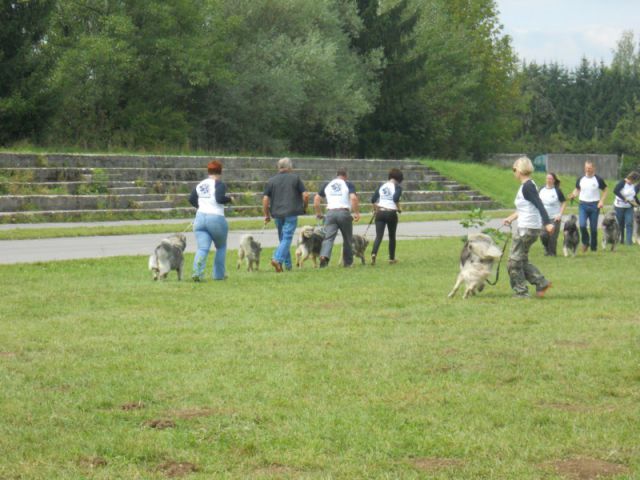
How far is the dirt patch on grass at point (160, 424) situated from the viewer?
697cm

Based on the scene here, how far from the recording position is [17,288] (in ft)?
49.8

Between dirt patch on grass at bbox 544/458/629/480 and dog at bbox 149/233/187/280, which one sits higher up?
dog at bbox 149/233/187/280

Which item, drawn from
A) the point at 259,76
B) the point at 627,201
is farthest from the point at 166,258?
the point at 259,76

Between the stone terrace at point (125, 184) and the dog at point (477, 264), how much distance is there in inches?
740

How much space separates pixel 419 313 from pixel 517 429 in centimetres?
556

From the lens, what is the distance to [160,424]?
7004 millimetres

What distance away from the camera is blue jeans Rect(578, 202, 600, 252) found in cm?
2312

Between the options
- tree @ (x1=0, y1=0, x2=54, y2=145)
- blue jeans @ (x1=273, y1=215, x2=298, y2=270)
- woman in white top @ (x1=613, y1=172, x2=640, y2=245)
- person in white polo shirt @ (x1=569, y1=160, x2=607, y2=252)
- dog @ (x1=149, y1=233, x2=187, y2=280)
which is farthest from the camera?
tree @ (x1=0, y1=0, x2=54, y2=145)

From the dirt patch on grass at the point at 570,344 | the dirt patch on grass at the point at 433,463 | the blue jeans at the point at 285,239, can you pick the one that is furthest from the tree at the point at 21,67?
the dirt patch on grass at the point at 433,463

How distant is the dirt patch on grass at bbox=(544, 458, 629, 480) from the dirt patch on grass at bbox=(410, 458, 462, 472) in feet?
1.68

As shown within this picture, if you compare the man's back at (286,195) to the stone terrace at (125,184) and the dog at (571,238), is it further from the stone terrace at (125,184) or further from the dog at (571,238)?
the stone terrace at (125,184)

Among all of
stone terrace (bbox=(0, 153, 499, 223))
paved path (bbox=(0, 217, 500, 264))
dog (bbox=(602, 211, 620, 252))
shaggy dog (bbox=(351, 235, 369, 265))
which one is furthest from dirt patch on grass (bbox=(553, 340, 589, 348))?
stone terrace (bbox=(0, 153, 499, 223))

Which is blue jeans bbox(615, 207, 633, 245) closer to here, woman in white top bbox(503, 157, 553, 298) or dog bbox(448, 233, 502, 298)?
woman in white top bbox(503, 157, 553, 298)

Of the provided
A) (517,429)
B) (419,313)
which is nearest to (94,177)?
(419,313)
